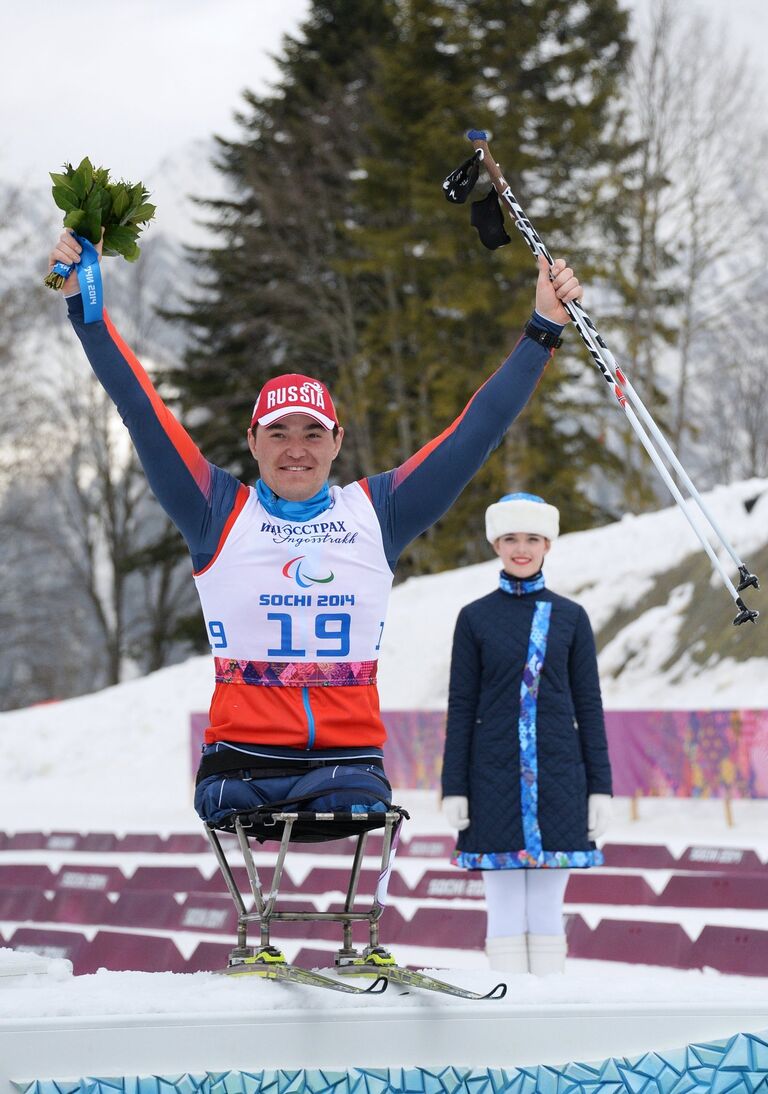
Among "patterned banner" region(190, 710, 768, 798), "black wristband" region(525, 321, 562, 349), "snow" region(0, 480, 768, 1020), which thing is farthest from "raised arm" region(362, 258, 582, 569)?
"patterned banner" region(190, 710, 768, 798)

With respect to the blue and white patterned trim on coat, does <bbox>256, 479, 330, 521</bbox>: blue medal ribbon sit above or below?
below

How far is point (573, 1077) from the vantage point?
9.45 feet

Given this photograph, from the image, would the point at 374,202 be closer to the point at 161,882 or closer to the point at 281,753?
the point at 161,882

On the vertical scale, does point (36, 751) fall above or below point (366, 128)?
below

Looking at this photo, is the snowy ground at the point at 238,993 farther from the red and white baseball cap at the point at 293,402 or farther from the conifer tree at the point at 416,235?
the conifer tree at the point at 416,235

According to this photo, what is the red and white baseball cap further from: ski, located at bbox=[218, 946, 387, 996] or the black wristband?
ski, located at bbox=[218, 946, 387, 996]

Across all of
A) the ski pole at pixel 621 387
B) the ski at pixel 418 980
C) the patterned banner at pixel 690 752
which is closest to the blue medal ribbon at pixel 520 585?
the ski pole at pixel 621 387

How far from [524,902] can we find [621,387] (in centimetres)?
237

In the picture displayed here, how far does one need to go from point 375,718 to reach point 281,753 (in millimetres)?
224

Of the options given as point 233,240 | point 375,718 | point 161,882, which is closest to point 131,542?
point 233,240

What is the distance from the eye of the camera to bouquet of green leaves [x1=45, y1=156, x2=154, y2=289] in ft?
11.2

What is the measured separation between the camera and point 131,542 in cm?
4181

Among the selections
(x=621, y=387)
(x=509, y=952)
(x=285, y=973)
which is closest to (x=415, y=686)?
(x=509, y=952)

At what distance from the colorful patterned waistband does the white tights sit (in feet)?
8.49
